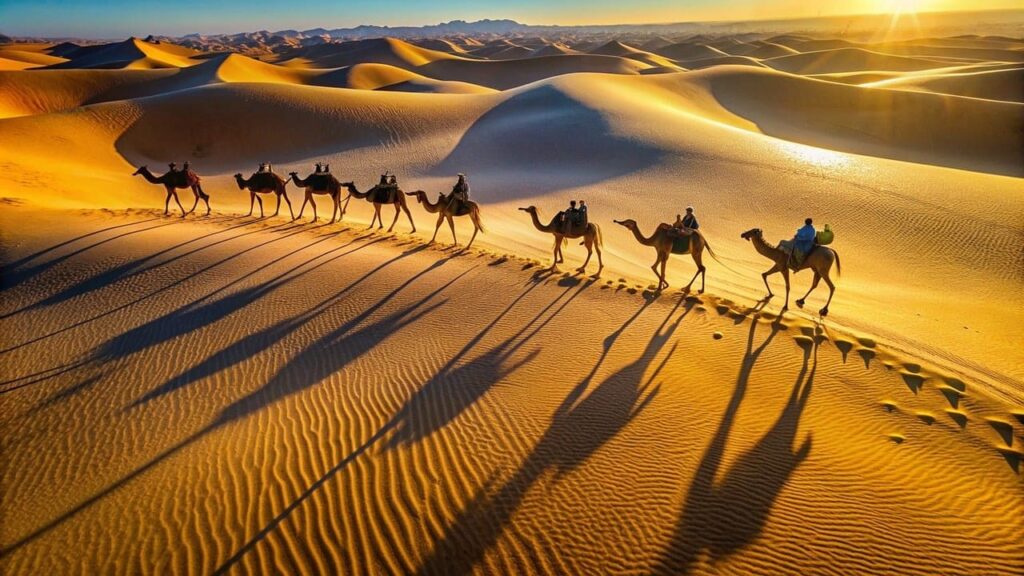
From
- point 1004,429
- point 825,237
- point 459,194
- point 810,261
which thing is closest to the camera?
point 1004,429

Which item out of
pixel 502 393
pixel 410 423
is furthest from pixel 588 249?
pixel 410 423

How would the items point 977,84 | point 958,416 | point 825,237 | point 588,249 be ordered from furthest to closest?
point 977,84
point 588,249
point 825,237
point 958,416

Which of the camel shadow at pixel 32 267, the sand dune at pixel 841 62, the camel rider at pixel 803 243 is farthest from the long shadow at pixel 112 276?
the sand dune at pixel 841 62

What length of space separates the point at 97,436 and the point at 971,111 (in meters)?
45.4

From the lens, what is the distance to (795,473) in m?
5.96

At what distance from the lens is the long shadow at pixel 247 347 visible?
7.30m

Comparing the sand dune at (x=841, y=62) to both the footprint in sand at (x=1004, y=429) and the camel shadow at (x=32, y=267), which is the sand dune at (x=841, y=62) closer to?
the footprint in sand at (x=1004, y=429)

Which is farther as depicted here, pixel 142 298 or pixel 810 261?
pixel 810 261

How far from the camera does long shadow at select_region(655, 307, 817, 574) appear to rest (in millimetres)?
5035

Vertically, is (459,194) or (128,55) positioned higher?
(128,55)

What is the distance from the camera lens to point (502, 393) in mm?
7379

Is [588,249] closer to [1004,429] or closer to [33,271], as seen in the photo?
[1004,429]

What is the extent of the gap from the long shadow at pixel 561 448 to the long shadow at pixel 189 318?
21.2 feet

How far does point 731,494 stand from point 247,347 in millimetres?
7496
